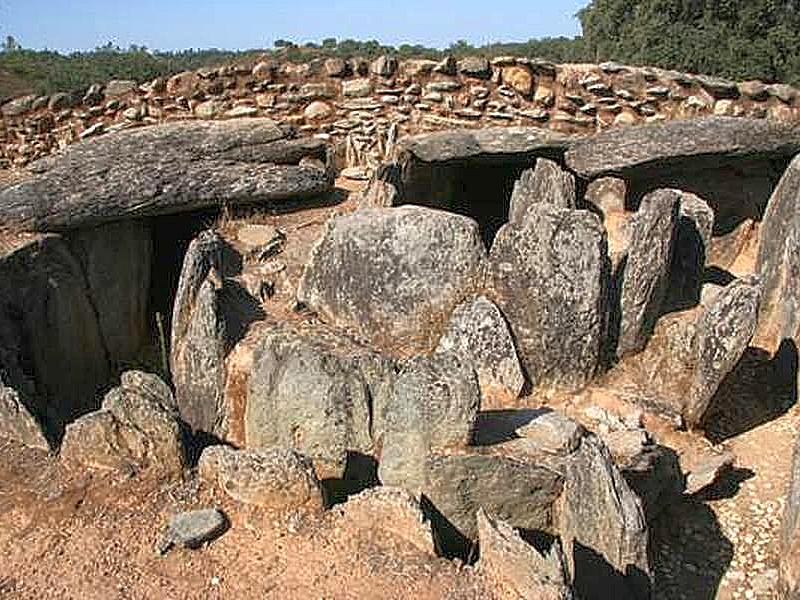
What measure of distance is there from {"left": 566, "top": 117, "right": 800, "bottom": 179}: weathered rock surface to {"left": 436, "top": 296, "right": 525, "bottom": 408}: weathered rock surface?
2920 mm

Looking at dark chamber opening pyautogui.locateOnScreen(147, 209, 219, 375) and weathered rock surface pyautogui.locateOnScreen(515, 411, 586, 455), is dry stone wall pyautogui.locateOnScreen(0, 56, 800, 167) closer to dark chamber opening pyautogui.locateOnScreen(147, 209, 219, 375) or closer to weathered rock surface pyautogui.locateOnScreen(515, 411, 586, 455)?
dark chamber opening pyautogui.locateOnScreen(147, 209, 219, 375)

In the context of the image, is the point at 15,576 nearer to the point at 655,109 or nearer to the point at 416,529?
the point at 416,529

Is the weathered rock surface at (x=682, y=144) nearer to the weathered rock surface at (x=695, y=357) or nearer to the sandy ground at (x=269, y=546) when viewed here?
the weathered rock surface at (x=695, y=357)

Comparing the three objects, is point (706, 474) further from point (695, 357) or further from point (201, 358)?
point (201, 358)

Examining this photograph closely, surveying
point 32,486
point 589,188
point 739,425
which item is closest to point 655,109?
point 589,188

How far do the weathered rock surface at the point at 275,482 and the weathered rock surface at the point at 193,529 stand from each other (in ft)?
0.67

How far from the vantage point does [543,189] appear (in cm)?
817

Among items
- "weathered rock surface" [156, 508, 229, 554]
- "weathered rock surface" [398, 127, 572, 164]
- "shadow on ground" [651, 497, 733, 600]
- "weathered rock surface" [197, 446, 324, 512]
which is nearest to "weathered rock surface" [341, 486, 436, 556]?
"weathered rock surface" [197, 446, 324, 512]

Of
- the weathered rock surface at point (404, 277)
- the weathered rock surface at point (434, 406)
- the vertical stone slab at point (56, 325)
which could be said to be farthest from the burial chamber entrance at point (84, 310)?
the weathered rock surface at point (434, 406)

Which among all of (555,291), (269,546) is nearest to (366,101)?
(555,291)

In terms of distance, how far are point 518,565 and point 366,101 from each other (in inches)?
273

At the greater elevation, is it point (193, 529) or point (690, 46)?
point (690, 46)

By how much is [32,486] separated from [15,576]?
818mm

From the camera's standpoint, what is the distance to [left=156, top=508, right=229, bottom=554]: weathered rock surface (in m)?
4.64
